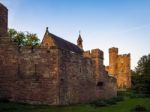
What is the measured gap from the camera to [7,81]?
25031 millimetres

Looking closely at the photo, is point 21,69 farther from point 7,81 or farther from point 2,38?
point 2,38

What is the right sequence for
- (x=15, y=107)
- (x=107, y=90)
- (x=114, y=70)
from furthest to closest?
1. (x=114, y=70)
2. (x=107, y=90)
3. (x=15, y=107)

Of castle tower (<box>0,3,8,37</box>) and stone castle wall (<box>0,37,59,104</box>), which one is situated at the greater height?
castle tower (<box>0,3,8,37</box>)

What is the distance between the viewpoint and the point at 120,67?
7975cm

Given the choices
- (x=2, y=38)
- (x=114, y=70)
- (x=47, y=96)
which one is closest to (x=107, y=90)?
(x=47, y=96)

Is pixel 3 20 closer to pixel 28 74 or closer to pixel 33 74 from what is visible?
pixel 28 74

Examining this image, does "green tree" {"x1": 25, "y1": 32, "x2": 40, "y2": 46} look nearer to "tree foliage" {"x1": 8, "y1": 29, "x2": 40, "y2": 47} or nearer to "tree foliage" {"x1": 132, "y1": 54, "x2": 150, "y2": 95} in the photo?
"tree foliage" {"x1": 8, "y1": 29, "x2": 40, "y2": 47}

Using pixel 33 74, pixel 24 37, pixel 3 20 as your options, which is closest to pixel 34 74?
pixel 33 74

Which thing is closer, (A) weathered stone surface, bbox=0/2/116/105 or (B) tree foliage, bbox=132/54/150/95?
(A) weathered stone surface, bbox=0/2/116/105

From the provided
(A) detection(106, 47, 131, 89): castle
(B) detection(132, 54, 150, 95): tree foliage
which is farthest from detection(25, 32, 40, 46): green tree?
(A) detection(106, 47, 131, 89): castle

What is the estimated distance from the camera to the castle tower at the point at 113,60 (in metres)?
81.2

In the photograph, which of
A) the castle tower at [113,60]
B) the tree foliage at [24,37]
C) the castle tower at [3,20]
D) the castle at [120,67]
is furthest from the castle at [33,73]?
the castle tower at [113,60]

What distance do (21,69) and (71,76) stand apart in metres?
4.79

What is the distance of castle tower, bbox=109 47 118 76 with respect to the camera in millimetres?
81188
